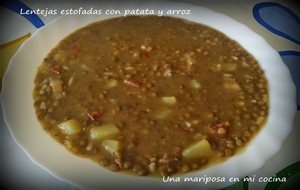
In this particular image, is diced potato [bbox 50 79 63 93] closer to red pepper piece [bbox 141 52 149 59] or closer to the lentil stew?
the lentil stew

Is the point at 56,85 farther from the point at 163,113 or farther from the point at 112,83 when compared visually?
the point at 163,113

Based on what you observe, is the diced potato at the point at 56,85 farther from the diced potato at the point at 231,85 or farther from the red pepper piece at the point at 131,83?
the diced potato at the point at 231,85

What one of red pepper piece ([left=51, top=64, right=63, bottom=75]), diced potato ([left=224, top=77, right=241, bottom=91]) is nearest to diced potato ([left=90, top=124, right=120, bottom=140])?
red pepper piece ([left=51, top=64, right=63, bottom=75])

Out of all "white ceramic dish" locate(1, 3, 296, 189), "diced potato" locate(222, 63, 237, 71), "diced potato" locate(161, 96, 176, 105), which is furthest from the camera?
"diced potato" locate(222, 63, 237, 71)

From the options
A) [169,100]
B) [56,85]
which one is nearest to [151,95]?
[169,100]

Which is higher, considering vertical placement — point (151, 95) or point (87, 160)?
point (151, 95)

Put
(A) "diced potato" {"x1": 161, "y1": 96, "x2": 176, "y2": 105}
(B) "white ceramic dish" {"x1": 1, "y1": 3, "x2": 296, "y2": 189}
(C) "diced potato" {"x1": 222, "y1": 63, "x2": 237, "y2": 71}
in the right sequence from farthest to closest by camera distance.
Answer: (C) "diced potato" {"x1": 222, "y1": 63, "x2": 237, "y2": 71} < (A) "diced potato" {"x1": 161, "y1": 96, "x2": 176, "y2": 105} < (B) "white ceramic dish" {"x1": 1, "y1": 3, "x2": 296, "y2": 189}

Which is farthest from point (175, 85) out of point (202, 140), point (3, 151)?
point (3, 151)

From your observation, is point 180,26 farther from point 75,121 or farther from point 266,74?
point 75,121
